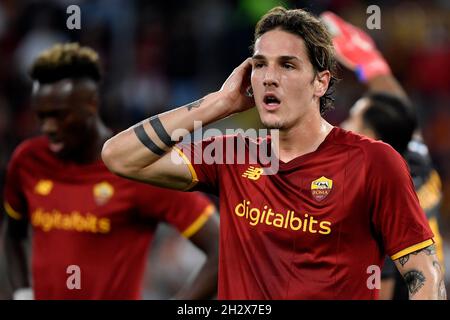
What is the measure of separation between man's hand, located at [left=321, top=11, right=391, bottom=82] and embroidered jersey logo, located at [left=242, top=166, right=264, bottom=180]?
2.16m

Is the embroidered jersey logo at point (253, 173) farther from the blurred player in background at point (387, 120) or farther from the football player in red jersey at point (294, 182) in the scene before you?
the blurred player in background at point (387, 120)

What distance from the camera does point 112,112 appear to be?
10898mm

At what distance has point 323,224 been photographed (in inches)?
147

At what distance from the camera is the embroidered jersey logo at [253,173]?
3.97 meters

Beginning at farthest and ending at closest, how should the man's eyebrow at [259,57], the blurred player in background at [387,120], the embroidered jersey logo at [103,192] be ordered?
the blurred player in background at [387,120], the embroidered jersey logo at [103,192], the man's eyebrow at [259,57]

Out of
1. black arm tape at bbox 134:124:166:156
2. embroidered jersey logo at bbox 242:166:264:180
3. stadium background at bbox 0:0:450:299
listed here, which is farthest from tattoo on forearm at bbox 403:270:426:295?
stadium background at bbox 0:0:450:299

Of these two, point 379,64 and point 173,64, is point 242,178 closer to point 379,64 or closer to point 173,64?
point 379,64

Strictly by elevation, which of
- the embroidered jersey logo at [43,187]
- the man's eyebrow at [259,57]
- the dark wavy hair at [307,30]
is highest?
the dark wavy hair at [307,30]

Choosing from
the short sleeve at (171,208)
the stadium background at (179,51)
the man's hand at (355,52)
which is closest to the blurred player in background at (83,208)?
the short sleeve at (171,208)

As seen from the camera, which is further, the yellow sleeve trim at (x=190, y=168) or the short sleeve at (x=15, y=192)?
the short sleeve at (x=15, y=192)

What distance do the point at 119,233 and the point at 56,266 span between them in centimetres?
40

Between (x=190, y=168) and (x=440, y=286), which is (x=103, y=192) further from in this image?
(x=440, y=286)

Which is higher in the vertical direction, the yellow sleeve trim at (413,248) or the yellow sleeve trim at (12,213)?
the yellow sleeve trim at (12,213)

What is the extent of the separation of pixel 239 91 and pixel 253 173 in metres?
0.39
